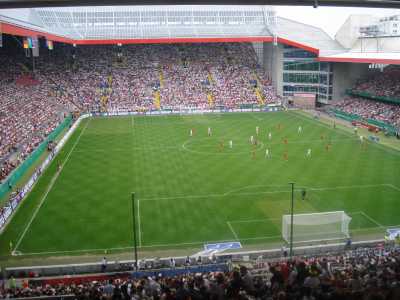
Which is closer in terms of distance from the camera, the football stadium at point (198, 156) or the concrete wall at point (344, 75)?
the football stadium at point (198, 156)

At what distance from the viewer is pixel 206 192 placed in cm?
2962

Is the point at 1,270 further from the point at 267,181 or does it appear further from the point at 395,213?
the point at 395,213

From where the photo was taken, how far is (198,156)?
3950cm

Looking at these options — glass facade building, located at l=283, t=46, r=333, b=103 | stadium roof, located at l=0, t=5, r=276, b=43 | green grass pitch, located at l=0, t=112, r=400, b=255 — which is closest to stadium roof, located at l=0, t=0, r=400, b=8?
green grass pitch, located at l=0, t=112, r=400, b=255

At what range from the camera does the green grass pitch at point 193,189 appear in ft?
77.3

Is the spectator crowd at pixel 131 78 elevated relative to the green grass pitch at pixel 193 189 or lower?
elevated

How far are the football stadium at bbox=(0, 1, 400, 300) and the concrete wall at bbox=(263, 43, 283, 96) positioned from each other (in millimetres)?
238

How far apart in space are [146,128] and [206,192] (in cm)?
2499

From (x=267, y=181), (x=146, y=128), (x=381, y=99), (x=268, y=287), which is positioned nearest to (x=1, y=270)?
(x=268, y=287)

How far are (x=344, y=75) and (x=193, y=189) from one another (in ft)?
148

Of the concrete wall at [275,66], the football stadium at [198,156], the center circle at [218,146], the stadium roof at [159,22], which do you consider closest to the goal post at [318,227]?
the football stadium at [198,156]

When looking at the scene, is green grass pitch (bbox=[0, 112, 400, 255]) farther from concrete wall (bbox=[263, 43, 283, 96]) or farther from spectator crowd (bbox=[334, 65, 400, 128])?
concrete wall (bbox=[263, 43, 283, 96])

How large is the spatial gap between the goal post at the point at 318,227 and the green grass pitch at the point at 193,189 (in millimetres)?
1080

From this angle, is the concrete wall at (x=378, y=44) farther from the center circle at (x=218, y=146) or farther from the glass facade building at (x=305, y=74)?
the center circle at (x=218, y=146)
